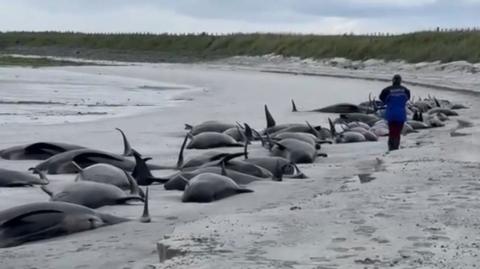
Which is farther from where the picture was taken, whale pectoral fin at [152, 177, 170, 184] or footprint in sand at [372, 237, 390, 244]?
whale pectoral fin at [152, 177, 170, 184]

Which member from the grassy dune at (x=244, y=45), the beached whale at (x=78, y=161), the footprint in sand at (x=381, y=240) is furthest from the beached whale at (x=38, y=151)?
the grassy dune at (x=244, y=45)

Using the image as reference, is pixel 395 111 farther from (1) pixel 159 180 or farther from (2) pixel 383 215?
(2) pixel 383 215

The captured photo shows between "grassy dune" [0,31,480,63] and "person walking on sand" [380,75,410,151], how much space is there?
1171 inches

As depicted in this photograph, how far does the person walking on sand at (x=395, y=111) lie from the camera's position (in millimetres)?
14742

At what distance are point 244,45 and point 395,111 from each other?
60820mm

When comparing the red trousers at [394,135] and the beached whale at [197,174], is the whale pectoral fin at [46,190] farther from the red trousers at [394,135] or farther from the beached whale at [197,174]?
the red trousers at [394,135]

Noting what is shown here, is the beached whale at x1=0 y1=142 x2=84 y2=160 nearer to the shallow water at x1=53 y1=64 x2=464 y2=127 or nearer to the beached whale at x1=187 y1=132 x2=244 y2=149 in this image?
the beached whale at x1=187 y1=132 x2=244 y2=149

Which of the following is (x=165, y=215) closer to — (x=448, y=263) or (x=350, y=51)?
(x=448, y=263)

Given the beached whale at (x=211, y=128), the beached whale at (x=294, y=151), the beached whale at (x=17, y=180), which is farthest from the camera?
the beached whale at (x=211, y=128)

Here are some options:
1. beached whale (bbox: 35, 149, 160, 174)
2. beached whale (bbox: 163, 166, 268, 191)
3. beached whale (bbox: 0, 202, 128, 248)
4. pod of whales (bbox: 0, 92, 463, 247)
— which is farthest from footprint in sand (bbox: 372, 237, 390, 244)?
beached whale (bbox: 35, 149, 160, 174)

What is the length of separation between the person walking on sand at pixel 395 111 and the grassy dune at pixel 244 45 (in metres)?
29.8

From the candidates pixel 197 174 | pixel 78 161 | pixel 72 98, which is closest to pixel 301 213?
pixel 197 174

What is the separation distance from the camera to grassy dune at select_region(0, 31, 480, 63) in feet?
163

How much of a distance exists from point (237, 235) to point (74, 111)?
16451mm
